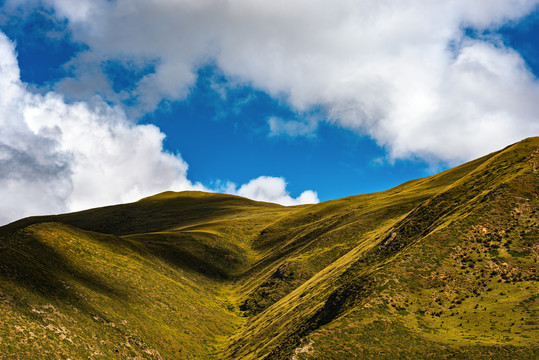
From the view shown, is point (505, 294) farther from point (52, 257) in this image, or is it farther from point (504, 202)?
point (52, 257)

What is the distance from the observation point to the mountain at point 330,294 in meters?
41.3

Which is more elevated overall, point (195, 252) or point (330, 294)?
point (195, 252)

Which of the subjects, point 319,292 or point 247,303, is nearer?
point 319,292

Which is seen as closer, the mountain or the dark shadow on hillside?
the mountain

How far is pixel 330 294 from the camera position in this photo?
187 ft

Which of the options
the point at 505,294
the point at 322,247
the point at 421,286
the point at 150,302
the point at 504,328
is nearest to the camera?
the point at 504,328

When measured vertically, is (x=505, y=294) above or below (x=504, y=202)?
below

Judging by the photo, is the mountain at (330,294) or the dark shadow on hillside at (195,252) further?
the dark shadow on hillside at (195,252)

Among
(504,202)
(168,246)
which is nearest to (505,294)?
(504,202)

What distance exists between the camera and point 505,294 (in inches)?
1721

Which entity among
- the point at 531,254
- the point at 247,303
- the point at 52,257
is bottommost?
the point at 247,303

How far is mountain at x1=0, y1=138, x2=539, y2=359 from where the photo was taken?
4131cm

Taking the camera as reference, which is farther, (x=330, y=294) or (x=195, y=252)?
(x=195, y=252)

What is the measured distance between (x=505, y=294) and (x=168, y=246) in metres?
92.7
